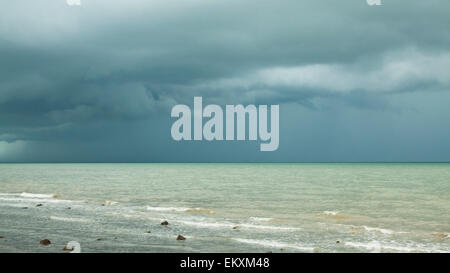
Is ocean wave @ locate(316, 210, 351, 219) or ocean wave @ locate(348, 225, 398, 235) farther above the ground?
ocean wave @ locate(348, 225, 398, 235)

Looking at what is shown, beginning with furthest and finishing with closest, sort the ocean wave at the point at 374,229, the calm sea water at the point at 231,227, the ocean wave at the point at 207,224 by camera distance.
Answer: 1. the ocean wave at the point at 207,224
2. the ocean wave at the point at 374,229
3. the calm sea water at the point at 231,227

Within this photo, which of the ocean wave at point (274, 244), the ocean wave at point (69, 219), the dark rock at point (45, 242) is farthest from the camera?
the ocean wave at point (69, 219)

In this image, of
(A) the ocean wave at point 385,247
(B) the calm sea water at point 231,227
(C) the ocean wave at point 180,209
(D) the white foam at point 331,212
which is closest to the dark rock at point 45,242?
(B) the calm sea water at point 231,227

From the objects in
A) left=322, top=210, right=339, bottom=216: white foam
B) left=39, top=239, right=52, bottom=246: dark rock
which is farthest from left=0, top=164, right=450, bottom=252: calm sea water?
left=39, top=239, right=52, bottom=246: dark rock

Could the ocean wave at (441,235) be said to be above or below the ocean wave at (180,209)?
above

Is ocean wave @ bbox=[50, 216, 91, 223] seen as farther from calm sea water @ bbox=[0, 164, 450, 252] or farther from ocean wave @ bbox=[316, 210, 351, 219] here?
ocean wave @ bbox=[316, 210, 351, 219]

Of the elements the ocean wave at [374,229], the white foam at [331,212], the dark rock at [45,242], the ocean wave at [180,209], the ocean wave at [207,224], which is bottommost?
the white foam at [331,212]

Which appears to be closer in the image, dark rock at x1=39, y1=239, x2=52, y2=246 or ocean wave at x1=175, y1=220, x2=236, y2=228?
dark rock at x1=39, y1=239, x2=52, y2=246

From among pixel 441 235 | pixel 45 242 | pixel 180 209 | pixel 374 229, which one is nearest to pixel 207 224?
pixel 180 209

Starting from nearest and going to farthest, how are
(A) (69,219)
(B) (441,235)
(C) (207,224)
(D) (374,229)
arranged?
(B) (441,235)
(D) (374,229)
(C) (207,224)
(A) (69,219)

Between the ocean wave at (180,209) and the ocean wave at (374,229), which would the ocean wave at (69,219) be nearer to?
the ocean wave at (180,209)

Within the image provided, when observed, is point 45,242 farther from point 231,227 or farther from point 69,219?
point 231,227
